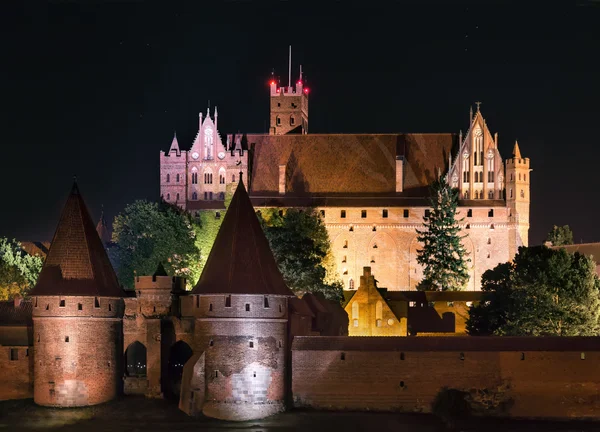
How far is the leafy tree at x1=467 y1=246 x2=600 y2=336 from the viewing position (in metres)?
67.2

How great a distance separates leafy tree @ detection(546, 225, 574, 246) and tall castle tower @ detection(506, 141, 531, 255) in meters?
27.7

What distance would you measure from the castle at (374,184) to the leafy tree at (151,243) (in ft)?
22.4

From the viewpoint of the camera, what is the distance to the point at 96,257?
6375cm

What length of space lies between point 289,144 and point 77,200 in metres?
41.4

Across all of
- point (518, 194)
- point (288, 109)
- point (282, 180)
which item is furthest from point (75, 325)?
point (288, 109)

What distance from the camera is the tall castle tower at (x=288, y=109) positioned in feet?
360

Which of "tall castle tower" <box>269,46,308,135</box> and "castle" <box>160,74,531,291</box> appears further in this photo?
"tall castle tower" <box>269,46,308,135</box>

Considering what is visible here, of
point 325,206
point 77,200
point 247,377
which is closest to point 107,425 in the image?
point 247,377

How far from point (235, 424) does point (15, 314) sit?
1371cm

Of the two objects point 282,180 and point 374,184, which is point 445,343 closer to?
point 282,180

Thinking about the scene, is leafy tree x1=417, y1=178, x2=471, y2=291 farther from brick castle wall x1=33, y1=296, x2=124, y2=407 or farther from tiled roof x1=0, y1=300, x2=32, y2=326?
brick castle wall x1=33, y1=296, x2=124, y2=407

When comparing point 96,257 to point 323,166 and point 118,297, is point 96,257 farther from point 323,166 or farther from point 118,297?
point 323,166

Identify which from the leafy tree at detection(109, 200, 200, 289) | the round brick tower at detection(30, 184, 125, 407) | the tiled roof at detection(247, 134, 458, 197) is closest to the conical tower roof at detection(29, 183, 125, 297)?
the round brick tower at detection(30, 184, 125, 407)

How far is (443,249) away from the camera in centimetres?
9494
